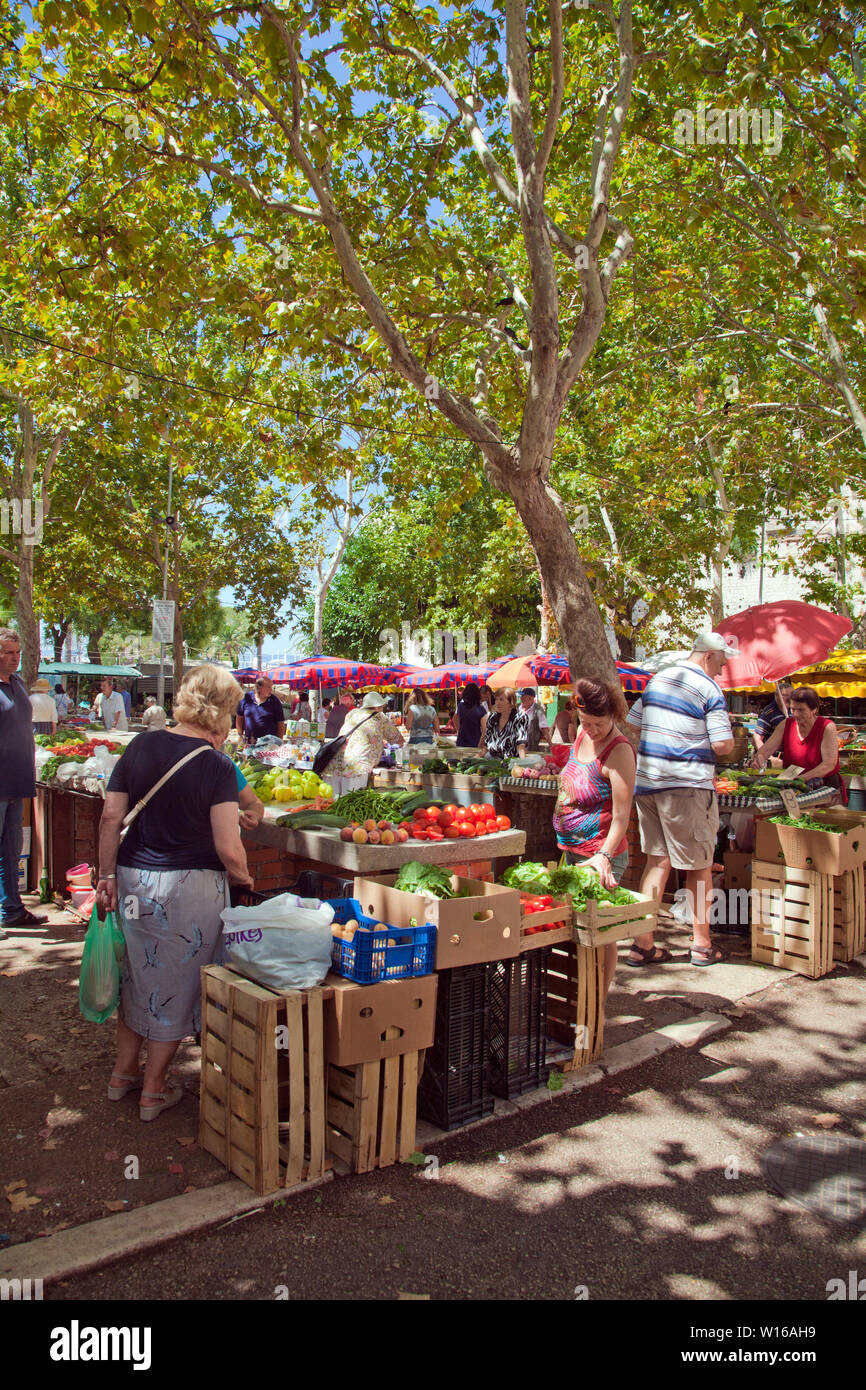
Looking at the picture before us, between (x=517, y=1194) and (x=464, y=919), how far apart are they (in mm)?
1087

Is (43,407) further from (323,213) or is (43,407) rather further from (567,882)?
(567,882)

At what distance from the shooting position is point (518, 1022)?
4.31 meters

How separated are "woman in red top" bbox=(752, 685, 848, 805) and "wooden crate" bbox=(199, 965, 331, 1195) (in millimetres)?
5502

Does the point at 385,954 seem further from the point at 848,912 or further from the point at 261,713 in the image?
the point at 261,713

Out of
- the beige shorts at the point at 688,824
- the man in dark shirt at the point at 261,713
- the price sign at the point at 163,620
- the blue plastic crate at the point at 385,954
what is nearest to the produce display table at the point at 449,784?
the beige shorts at the point at 688,824

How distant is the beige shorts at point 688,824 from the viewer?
6148mm

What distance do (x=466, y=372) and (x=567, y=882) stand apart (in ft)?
29.7

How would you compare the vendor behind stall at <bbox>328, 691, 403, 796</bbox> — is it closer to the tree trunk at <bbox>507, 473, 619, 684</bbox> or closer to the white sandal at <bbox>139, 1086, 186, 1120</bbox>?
the tree trunk at <bbox>507, 473, 619, 684</bbox>

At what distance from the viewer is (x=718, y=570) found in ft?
86.5

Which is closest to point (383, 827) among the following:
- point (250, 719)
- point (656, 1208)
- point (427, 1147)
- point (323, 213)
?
point (427, 1147)

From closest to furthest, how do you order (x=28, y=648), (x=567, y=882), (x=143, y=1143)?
(x=143, y=1143) → (x=567, y=882) → (x=28, y=648)

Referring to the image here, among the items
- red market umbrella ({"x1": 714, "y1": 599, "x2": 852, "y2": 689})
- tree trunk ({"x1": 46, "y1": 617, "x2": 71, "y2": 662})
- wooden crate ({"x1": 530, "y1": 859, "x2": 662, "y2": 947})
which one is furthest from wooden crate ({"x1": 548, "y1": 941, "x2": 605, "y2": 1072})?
tree trunk ({"x1": 46, "y1": 617, "x2": 71, "y2": 662})

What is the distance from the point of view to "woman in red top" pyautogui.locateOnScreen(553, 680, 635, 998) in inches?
194

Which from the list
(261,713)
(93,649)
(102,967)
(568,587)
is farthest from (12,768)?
(93,649)
